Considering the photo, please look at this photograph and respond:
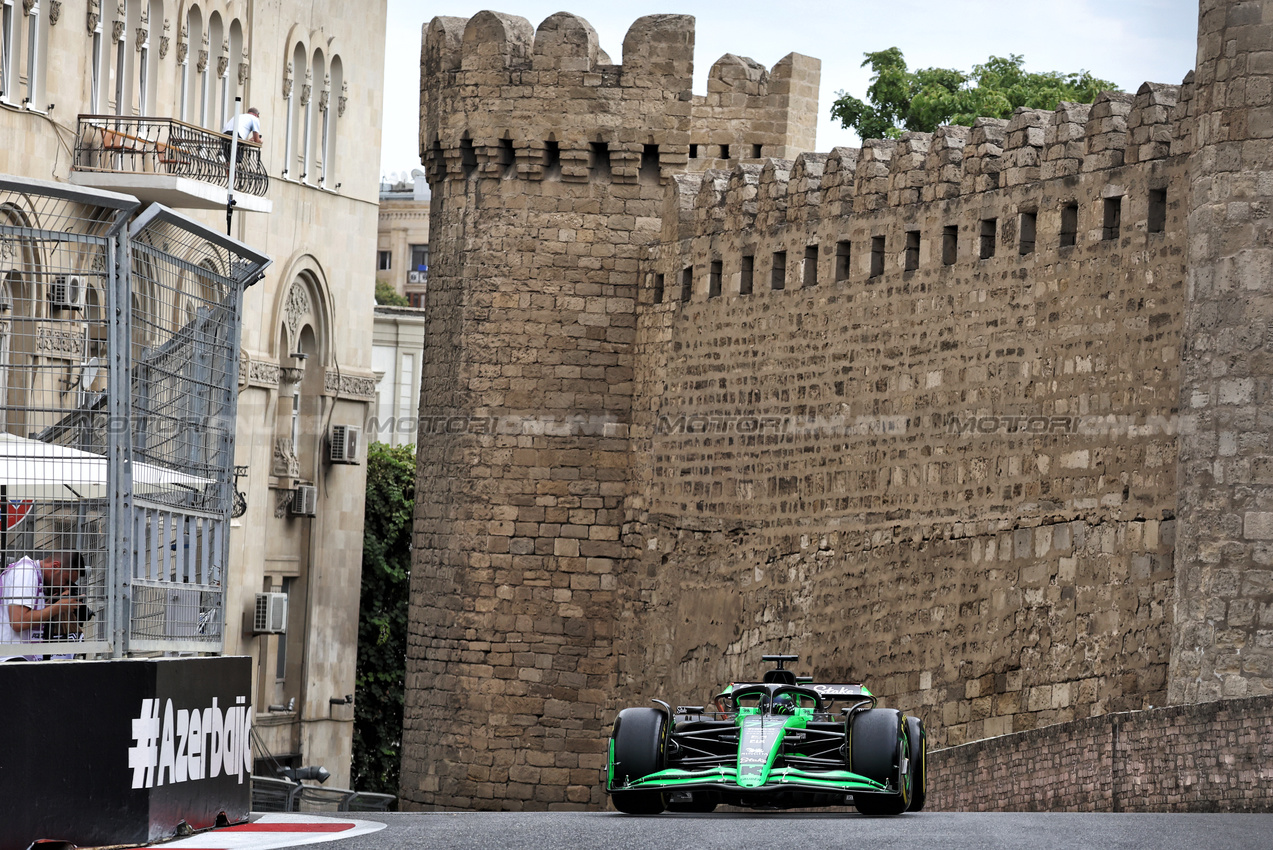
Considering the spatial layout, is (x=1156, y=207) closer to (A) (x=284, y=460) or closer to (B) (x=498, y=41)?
(B) (x=498, y=41)

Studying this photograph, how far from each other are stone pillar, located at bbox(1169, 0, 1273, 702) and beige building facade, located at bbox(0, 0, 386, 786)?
11.1m

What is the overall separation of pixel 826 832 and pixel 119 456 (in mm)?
→ 3319

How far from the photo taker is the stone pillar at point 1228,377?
13.9m

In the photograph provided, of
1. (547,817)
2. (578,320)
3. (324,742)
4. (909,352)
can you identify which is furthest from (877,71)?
(547,817)

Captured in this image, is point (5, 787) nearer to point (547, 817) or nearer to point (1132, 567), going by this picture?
point (547, 817)

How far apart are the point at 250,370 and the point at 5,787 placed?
695 inches

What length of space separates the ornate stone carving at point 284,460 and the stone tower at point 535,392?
559cm

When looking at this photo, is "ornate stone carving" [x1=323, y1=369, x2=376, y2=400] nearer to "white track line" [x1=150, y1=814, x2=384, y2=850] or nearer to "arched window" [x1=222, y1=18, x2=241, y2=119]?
"arched window" [x1=222, y1=18, x2=241, y2=119]

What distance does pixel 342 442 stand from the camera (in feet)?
95.0

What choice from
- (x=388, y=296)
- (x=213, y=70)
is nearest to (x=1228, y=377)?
(x=213, y=70)

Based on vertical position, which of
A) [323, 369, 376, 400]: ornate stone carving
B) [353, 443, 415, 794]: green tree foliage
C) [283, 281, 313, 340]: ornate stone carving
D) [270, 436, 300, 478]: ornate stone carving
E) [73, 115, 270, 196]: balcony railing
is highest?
[73, 115, 270, 196]: balcony railing

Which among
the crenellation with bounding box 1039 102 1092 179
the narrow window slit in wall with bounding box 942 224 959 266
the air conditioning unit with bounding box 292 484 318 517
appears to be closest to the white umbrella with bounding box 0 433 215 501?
the crenellation with bounding box 1039 102 1092 179

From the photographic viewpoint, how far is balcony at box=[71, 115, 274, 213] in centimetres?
2227

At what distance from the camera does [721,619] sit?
2017 cm
